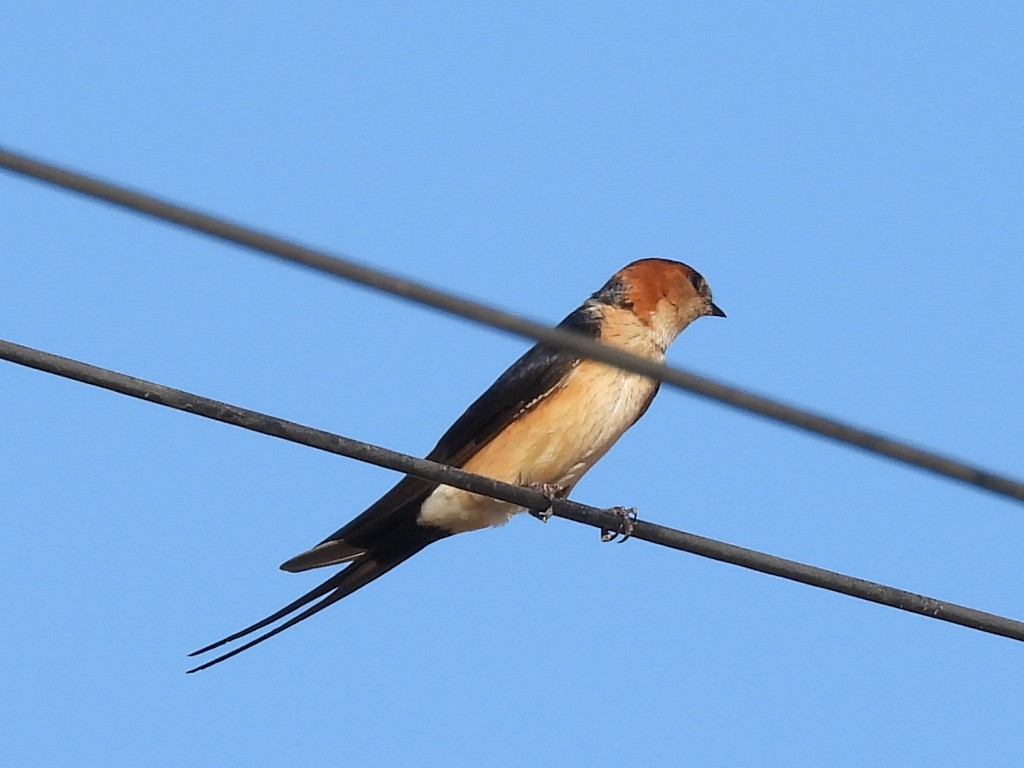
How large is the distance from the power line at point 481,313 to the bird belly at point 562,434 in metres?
3.42

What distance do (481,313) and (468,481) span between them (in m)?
1.75

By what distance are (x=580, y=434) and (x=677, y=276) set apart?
136 cm

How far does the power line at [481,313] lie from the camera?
2.60 metres

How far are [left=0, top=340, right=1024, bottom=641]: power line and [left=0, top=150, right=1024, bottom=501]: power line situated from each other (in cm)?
101

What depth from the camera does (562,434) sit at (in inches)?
254

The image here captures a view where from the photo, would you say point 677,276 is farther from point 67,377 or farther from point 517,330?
point 517,330

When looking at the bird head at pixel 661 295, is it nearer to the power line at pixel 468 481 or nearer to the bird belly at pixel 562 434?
the bird belly at pixel 562 434

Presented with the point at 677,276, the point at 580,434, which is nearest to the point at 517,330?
the point at 580,434

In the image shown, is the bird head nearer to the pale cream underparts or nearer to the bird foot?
the pale cream underparts

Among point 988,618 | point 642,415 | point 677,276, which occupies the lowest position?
point 988,618

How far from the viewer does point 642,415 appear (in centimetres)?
669

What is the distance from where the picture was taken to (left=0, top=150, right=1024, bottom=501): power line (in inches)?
103

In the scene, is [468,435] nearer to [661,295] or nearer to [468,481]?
[661,295]

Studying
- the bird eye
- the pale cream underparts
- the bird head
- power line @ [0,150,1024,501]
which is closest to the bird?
the pale cream underparts
